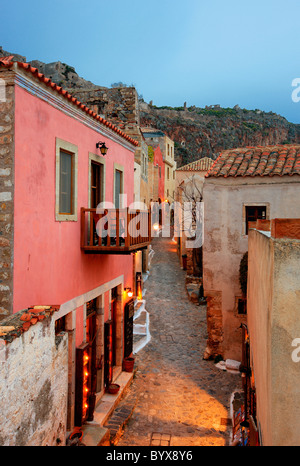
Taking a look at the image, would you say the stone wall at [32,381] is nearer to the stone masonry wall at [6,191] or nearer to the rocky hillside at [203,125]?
the stone masonry wall at [6,191]

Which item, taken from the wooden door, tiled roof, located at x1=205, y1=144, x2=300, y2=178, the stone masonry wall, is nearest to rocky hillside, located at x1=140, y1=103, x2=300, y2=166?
tiled roof, located at x1=205, y1=144, x2=300, y2=178

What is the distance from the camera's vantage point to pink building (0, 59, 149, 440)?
17.7 ft

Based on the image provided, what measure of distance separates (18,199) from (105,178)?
4.26 meters

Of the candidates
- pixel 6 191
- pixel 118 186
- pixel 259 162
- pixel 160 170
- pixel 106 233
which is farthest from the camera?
pixel 160 170

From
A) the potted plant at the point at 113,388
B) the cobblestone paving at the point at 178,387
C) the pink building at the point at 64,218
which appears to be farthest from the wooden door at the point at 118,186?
the cobblestone paving at the point at 178,387

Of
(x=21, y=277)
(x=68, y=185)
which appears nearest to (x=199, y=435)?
(x=21, y=277)

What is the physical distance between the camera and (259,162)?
12945 millimetres

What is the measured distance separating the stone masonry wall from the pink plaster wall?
0.31ft

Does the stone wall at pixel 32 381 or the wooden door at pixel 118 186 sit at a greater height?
the wooden door at pixel 118 186

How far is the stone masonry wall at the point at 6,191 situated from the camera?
5387 mm

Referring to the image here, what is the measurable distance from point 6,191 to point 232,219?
29.3ft

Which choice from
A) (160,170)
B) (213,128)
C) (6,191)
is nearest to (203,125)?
(213,128)

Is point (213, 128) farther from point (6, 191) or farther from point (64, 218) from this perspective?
point (6, 191)

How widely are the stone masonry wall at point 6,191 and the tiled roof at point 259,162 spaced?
829cm
